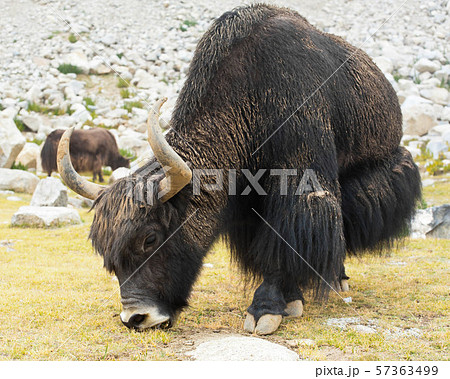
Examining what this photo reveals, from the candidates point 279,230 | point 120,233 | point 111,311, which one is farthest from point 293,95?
point 111,311

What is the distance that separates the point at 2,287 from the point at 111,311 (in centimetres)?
144

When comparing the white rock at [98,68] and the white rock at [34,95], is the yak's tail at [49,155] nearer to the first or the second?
the white rock at [34,95]

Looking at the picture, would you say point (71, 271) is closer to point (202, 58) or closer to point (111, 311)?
point (111, 311)

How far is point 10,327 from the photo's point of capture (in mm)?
3840

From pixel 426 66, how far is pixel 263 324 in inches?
779

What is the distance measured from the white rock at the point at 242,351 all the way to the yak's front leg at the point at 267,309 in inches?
13.1

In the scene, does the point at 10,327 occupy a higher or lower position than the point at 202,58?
lower

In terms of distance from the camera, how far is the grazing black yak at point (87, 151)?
1491 cm

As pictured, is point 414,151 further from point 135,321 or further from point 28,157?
point 135,321

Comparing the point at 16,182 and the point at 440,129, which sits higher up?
the point at 16,182

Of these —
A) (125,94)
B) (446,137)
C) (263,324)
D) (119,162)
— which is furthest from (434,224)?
(125,94)

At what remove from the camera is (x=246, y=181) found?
4113 millimetres

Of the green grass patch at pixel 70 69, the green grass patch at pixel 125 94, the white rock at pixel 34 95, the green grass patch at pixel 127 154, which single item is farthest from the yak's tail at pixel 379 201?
the green grass patch at pixel 70 69

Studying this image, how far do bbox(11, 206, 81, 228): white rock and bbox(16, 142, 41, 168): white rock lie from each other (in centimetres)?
744
